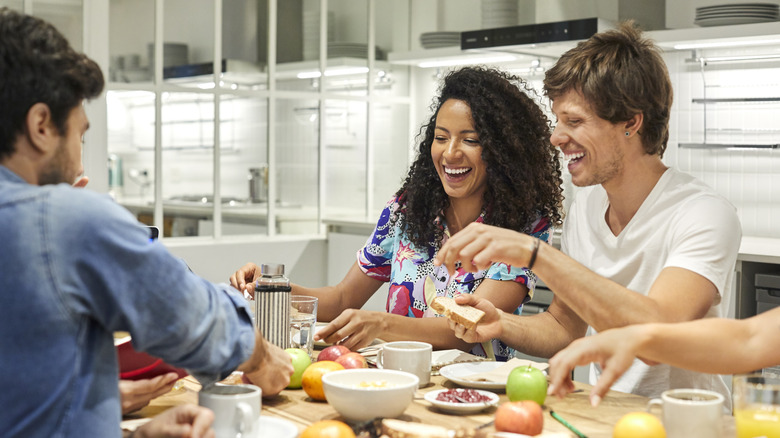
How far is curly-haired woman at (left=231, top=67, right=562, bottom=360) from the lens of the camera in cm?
222

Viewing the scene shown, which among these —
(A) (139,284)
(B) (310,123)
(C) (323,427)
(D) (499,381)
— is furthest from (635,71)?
(B) (310,123)

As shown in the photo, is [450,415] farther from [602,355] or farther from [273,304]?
[273,304]

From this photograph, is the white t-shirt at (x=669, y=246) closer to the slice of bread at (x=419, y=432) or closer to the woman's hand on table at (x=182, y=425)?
the slice of bread at (x=419, y=432)

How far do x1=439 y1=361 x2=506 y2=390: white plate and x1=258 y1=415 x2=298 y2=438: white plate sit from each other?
0.41 metres

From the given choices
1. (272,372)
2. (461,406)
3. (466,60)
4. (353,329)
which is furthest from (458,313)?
(466,60)

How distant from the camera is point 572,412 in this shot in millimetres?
1431

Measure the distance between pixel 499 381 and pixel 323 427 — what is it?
1.61 ft

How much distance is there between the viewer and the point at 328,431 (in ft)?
3.84

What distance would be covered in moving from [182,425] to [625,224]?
1.24m

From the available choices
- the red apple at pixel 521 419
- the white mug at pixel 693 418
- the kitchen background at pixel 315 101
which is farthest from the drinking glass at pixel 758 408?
the kitchen background at pixel 315 101

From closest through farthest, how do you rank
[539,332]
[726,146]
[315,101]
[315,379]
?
[315,379] → [539,332] → [726,146] → [315,101]

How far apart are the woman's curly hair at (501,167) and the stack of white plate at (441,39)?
8.18 ft

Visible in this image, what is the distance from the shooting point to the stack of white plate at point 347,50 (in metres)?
4.94

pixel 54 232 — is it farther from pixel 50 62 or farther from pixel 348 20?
pixel 348 20
